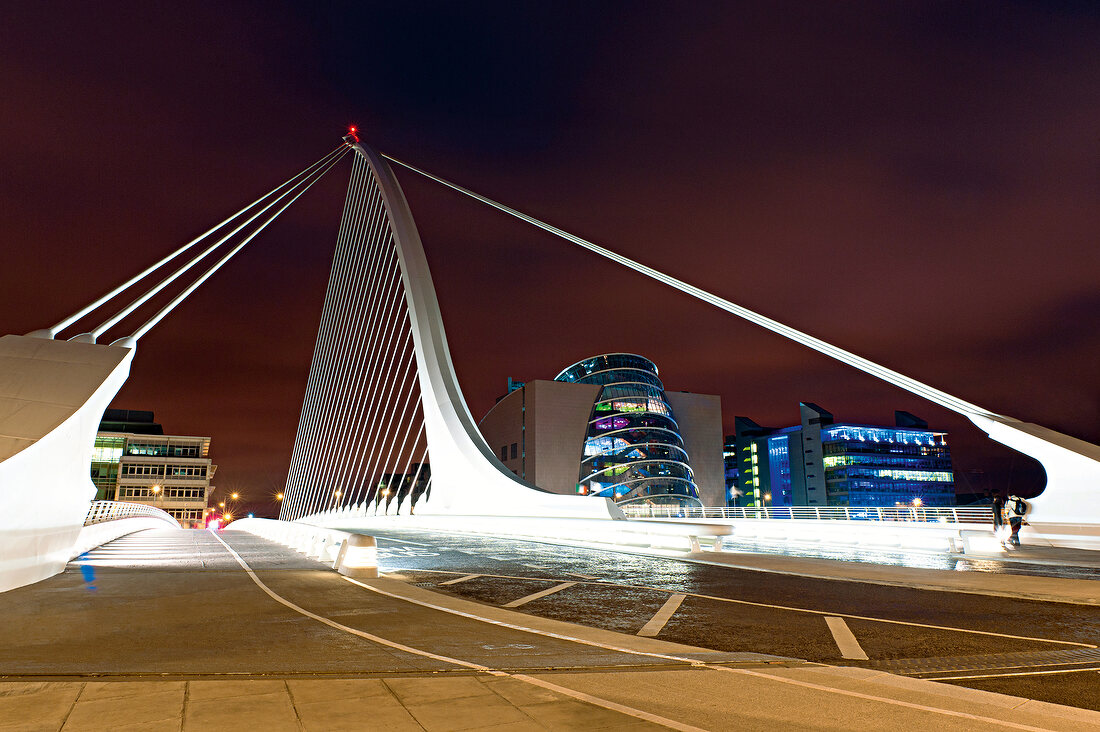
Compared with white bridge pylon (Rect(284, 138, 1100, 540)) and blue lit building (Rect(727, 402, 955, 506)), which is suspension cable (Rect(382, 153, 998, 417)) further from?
blue lit building (Rect(727, 402, 955, 506))

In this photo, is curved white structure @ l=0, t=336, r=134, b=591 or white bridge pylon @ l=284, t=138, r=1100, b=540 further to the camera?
white bridge pylon @ l=284, t=138, r=1100, b=540

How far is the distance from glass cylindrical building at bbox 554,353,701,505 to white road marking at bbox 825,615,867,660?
79.1m

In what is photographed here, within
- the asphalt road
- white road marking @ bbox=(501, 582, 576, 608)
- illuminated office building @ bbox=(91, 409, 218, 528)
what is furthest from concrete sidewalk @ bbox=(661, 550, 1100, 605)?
illuminated office building @ bbox=(91, 409, 218, 528)

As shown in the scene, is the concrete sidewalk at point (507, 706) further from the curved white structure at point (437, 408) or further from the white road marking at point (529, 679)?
the curved white structure at point (437, 408)

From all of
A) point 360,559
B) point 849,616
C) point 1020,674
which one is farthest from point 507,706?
point 360,559

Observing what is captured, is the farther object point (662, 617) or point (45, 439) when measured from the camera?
point (45, 439)

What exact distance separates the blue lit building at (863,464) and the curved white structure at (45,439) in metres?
134

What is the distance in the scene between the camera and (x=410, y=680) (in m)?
5.11

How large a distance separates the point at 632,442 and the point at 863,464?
71.0 meters

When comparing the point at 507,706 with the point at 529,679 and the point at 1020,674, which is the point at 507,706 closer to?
the point at 529,679

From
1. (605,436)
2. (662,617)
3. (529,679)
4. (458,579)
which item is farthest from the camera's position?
(605,436)

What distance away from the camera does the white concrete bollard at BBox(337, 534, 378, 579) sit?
40.9 ft

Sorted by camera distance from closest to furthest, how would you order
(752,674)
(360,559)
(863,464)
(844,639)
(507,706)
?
(507,706) < (752,674) < (844,639) < (360,559) < (863,464)

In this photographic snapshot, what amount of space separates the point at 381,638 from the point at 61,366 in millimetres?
7665
